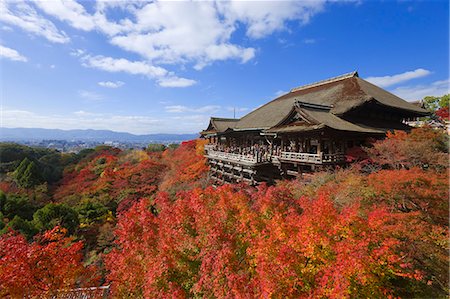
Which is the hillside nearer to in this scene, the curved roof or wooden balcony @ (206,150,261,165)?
wooden balcony @ (206,150,261,165)

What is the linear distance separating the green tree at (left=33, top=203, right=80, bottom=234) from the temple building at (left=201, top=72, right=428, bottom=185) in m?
Answer: 13.9

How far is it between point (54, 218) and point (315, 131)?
71.8 ft

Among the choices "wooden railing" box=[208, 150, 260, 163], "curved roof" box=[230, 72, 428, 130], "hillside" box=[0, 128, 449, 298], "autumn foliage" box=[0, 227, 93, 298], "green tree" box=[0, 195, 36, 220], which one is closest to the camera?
"hillside" box=[0, 128, 449, 298]

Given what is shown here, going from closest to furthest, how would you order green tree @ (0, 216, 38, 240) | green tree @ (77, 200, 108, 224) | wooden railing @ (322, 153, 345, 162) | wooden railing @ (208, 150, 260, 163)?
1. wooden railing @ (322, 153, 345, 162)
2. green tree @ (0, 216, 38, 240)
3. wooden railing @ (208, 150, 260, 163)
4. green tree @ (77, 200, 108, 224)

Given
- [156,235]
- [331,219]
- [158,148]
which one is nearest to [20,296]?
[156,235]

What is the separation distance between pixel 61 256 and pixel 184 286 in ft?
15.6

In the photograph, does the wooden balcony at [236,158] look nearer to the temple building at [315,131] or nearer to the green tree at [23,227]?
the temple building at [315,131]

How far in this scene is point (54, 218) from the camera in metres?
19.2

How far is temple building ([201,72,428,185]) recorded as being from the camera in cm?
1588

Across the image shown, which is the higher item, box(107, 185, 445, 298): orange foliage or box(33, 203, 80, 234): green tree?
box(107, 185, 445, 298): orange foliage

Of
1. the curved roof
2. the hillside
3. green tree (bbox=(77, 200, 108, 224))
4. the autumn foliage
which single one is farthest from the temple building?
the autumn foliage

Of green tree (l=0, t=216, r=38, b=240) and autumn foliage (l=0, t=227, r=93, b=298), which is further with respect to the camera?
green tree (l=0, t=216, r=38, b=240)

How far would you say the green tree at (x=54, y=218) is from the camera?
734 inches

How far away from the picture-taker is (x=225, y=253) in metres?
7.54
